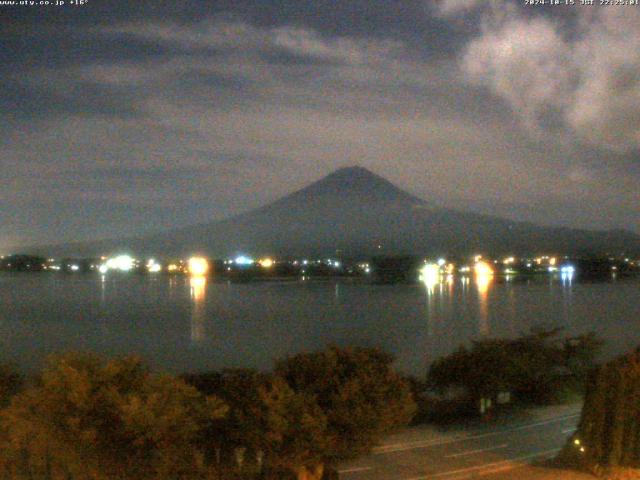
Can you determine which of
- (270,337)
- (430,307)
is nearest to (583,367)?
(270,337)

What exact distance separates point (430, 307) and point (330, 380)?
4199 cm

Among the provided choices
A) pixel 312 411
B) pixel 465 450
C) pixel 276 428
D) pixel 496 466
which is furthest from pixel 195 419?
pixel 465 450

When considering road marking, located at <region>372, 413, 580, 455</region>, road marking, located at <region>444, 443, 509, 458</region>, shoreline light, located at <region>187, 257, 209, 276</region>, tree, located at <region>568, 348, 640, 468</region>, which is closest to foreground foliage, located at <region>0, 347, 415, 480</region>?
A: tree, located at <region>568, 348, 640, 468</region>

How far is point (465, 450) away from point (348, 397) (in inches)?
166

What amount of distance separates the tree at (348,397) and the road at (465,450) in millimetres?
1775

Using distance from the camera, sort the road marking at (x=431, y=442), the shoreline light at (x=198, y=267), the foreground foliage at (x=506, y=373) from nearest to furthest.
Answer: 1. the road marking at (x=431, y=442)
2. the foreground foliage at (x=506, y=373)
3. the shoreline light at (x=198, y=267)

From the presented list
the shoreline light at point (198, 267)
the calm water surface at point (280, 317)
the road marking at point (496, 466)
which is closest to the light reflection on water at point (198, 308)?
the calm water surface at point (280, 317)

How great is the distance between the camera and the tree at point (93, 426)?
21.1ft

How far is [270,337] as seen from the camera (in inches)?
1411

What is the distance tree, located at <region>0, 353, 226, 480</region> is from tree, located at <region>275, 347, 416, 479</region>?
165 cm

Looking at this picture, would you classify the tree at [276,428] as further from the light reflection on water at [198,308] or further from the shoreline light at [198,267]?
the shoreline light at [198,267]

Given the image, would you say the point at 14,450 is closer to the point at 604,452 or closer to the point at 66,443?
the point at 66,443

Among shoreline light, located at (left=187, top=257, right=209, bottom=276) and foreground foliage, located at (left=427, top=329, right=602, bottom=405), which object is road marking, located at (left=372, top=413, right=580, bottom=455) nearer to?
foreground foliage, located at (left=427, top=329, right=602, bottom=405)

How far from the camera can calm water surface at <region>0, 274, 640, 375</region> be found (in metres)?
32.2
